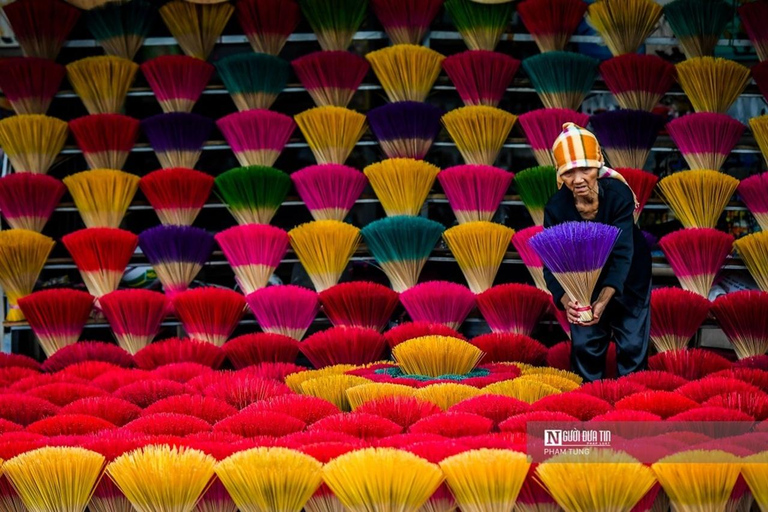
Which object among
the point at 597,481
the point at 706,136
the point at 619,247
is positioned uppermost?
the point at 706,136

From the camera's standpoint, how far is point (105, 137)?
3.34 metres

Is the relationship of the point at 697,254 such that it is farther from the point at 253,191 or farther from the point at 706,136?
the point at 253,191

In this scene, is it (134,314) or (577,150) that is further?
(134,314)

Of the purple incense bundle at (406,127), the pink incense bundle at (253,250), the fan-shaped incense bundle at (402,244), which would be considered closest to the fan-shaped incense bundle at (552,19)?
the purple incense bundle at (406,127)

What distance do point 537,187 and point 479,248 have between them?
0.29 m

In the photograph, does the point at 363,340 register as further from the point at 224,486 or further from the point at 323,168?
the point at 224,486

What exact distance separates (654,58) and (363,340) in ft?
4.64

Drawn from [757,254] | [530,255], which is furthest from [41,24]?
Answer: [757,254]

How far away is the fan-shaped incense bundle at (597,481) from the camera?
156 cm

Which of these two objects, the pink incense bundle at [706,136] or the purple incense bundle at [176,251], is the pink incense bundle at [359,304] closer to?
the purple incense bundle at [176,251]

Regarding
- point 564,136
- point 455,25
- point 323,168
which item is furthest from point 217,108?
point 564,136

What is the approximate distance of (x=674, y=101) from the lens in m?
3.46

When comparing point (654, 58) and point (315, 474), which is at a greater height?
point (654, 58)

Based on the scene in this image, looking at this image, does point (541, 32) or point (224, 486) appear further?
point (541, 32)
